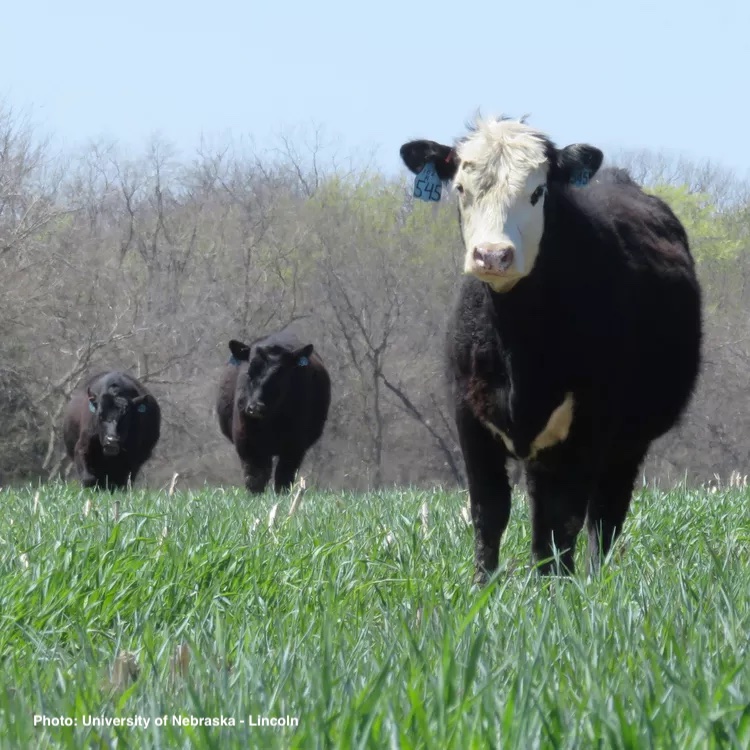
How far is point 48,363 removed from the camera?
130 ft

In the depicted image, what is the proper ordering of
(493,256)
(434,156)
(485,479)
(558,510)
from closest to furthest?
1. (493,256)
2. (558,510)
3. (485,479)
4. (434,156)

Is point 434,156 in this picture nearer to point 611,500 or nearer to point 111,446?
point 611,500

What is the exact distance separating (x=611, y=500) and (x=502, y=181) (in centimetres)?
214

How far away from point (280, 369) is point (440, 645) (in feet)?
46.7

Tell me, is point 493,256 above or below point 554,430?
above

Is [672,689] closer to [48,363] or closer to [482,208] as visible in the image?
[482,208]

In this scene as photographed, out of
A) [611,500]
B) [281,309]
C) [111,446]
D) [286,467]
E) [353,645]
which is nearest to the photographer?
[353,645]

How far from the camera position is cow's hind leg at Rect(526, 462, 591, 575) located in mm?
6191

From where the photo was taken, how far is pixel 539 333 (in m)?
6.25

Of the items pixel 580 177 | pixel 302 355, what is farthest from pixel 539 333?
pixel 302 355

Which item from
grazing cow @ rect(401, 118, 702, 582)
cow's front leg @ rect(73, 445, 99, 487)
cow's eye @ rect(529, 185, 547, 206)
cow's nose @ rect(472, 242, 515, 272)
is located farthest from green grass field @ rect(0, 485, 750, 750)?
cow's front leg @ rect(73, 445, 99, 487)

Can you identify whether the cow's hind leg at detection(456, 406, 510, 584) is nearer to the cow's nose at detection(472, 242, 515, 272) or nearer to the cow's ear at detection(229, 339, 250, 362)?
the cow's nose at detection(472, 242, 515, 272)

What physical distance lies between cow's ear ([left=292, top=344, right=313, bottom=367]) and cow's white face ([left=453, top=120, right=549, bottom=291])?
1100 centimetres

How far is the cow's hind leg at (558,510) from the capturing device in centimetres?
619
